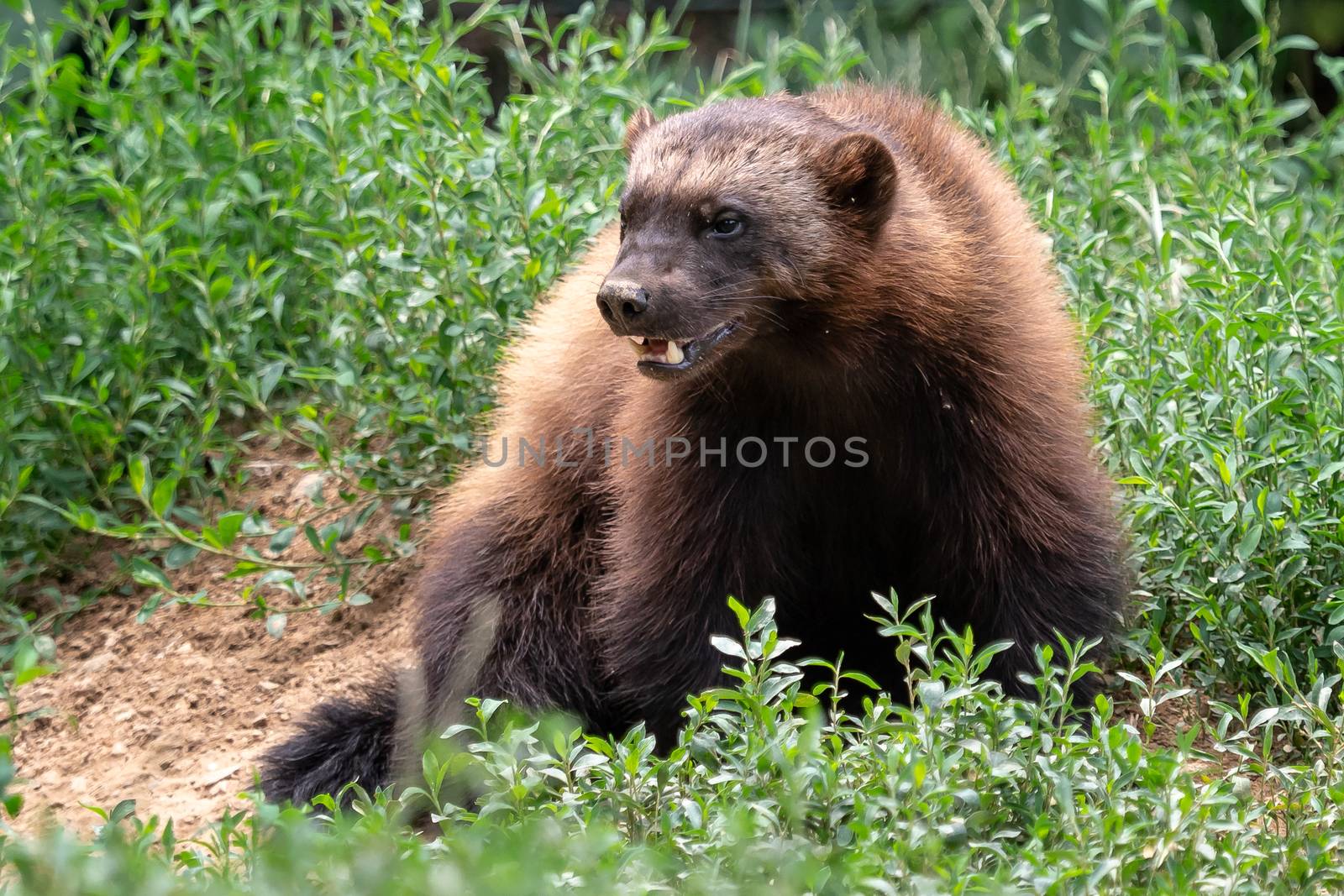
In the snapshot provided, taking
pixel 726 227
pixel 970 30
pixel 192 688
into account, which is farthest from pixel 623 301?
pixel 970 30

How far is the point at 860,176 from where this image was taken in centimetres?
344

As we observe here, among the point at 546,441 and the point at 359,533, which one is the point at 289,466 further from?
the point at 546,441

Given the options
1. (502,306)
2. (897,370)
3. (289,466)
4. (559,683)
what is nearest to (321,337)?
(289,466)

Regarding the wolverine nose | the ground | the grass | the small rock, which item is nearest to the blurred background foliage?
the grass

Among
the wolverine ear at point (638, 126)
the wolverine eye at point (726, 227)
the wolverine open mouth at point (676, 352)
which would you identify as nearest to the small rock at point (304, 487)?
the wolverine ear at point (638, 126)

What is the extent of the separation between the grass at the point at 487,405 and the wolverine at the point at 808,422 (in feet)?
0.55

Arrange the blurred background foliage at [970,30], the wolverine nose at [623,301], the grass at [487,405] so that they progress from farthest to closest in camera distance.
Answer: the blurred background foliage at [970,30] < the wolverine nose at [623,301] < the grass at [487,405]

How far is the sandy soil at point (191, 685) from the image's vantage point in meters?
4.22

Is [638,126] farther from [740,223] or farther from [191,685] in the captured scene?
[191,685]

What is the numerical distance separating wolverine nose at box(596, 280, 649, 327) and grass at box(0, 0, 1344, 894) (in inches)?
29.4

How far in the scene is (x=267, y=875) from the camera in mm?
2131

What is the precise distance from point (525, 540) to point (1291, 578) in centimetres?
208

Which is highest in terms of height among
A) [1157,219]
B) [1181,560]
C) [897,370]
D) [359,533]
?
[1157,219]

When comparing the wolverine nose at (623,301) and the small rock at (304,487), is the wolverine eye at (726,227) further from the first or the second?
the small rock at (304,487)
